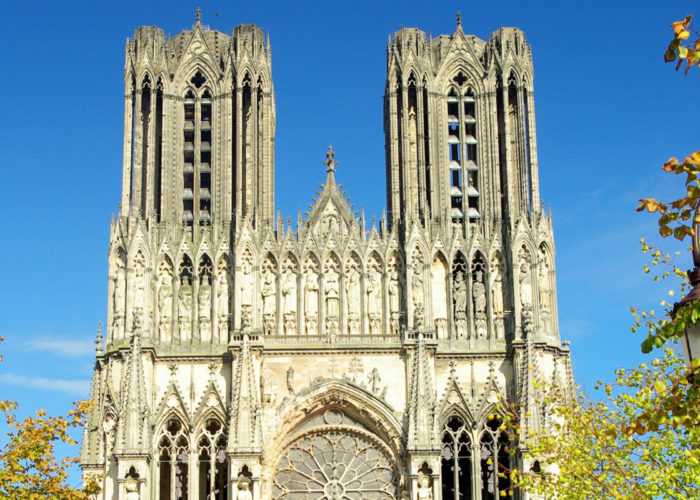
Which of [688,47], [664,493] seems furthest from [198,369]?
[688,47]

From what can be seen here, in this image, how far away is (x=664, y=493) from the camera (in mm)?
22516

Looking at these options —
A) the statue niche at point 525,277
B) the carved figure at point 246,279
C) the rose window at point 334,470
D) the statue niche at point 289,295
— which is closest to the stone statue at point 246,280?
the carved figure at point 246,279

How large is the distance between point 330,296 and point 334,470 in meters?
4.93

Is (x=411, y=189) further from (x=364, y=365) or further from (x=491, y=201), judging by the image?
(x=364, y=365)

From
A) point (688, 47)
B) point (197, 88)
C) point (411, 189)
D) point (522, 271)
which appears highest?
point (197, 88)

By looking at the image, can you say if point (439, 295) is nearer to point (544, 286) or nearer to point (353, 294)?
point (353, 294)

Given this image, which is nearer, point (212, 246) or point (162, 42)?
point (212, 246)

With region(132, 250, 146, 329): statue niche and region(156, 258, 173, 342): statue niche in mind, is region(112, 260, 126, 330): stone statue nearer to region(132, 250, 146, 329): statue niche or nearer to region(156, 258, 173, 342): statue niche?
region(132, 250, 146, 329): statue niche

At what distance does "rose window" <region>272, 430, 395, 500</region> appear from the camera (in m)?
36.0

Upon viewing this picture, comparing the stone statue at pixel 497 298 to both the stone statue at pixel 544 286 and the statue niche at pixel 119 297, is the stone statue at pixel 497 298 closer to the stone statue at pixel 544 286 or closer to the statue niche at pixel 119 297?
the stone statue at pixel 544 286

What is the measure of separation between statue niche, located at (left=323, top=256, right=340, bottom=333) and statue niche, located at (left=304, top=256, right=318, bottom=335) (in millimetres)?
314

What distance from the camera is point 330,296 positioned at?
3756cm

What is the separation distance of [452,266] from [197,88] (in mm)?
9593

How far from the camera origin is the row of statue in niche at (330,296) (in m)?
37.1
